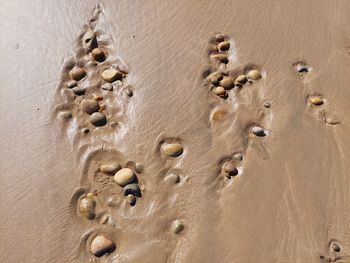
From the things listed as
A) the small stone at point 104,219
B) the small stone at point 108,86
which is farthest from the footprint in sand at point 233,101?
the small stone at point 104,219

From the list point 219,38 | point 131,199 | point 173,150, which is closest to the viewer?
point 131,199

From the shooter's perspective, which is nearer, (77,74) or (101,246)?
(101,246)

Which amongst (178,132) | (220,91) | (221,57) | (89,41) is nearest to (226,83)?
(220,91)

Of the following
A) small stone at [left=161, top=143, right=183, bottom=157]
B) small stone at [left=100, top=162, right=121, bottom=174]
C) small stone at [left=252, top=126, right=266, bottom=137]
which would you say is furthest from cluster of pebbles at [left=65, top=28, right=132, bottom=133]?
small stone at [left=252, top=126, right=266, bottom=137]

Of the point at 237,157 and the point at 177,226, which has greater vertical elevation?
the point at 237,157

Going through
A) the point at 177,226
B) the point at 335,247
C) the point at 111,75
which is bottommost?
the point at 335,247

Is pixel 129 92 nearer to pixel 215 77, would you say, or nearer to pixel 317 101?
pixel 215 77

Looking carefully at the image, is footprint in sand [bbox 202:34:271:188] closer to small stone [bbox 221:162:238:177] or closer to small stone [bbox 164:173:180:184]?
small stone [bbox 221:162:238:177]

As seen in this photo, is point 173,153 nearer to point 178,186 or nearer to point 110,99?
point 178,186
